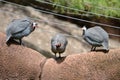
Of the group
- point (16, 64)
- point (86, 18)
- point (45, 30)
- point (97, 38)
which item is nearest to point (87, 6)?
point (86, 18)

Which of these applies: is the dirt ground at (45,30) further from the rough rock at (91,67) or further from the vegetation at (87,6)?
the rough rock at (91,67)

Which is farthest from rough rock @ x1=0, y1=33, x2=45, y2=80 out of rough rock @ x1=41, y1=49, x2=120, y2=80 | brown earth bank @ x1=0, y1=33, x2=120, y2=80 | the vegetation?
the vegetation

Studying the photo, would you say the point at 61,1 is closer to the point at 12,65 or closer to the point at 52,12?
the point at 52,12

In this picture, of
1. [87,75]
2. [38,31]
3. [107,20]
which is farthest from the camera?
[107,20]

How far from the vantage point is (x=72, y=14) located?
3.28 m

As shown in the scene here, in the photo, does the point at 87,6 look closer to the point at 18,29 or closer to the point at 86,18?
the point at 86,18

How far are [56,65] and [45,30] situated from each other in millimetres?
894

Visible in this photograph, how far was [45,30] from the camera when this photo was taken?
3.10 metres

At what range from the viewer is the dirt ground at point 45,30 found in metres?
3.05

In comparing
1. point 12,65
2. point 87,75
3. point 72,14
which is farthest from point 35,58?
point 72,14

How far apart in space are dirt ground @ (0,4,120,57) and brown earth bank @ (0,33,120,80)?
73 cm

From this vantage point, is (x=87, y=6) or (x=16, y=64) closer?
(x=16, y=64)

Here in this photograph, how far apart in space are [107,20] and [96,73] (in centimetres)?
122

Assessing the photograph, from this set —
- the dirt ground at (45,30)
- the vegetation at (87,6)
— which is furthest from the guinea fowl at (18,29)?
the vegetation at (87,6)
